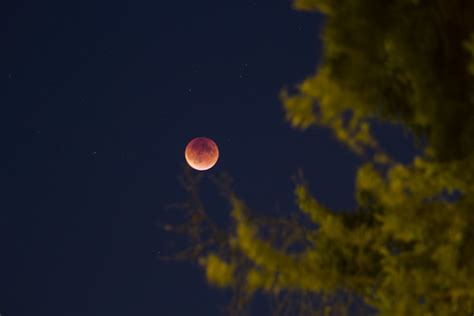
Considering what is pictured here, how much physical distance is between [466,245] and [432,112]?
96 cm

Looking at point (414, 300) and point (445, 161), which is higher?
point (445, 161)

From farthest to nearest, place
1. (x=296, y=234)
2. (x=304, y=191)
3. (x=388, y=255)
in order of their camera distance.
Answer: (x=304, y=191)
(x=296, y=234)
(x=388, y=255)

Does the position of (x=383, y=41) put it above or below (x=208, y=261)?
above

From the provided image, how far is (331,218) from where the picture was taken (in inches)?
200

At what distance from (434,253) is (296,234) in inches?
41.7

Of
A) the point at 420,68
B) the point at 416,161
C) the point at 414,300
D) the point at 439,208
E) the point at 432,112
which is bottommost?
the point at 414,300

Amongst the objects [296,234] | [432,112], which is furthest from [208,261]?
[432,112]

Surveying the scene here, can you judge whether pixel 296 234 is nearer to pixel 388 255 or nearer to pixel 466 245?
pixel 388 255

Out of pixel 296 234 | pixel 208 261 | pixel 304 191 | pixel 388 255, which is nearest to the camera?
pixel 208 261

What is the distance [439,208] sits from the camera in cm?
414

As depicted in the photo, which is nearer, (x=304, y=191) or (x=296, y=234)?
(x=296, y=234)

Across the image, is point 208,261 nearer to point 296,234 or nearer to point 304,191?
point 296,234

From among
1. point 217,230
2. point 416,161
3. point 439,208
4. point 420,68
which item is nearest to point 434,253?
point 439,208

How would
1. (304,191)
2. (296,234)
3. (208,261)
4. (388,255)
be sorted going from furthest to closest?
1. (304,191)
2. (296,234)
3. (388,255)
4. (208,261)
